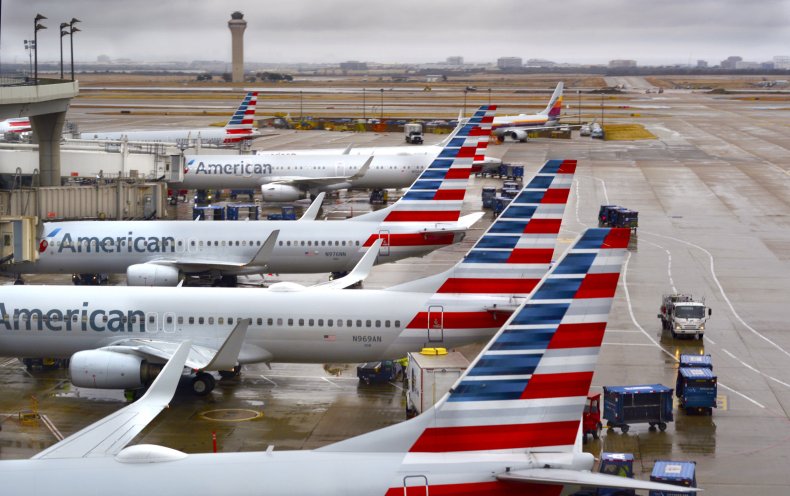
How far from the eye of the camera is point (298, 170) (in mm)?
84250

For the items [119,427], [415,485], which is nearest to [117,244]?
[119,427]

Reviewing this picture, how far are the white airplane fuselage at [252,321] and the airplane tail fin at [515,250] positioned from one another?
22.0 inches

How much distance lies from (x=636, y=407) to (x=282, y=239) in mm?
23766

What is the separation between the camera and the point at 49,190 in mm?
56156

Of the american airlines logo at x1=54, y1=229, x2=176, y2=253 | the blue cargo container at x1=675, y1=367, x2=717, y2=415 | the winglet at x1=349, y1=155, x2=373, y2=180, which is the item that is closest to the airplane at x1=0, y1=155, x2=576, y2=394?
the blue cargo container at x1=675, y1=367, x2=717, y2=415

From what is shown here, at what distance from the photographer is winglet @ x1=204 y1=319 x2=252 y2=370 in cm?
3189

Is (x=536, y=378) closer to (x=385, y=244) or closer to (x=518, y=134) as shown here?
(x=385, y=244)

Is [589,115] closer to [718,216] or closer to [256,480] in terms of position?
[718,216]

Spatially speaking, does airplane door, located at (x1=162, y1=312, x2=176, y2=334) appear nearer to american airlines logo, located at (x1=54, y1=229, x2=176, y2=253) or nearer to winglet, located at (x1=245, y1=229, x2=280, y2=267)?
winglet, located at (x1=245, y1=229, x2=280, y2=267)

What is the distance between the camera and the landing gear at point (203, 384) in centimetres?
3578

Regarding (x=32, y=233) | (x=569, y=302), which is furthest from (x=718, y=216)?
(x=569, y=302)

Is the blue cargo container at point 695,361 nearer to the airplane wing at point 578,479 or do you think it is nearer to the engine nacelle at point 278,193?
the airplane wing at point 578,479

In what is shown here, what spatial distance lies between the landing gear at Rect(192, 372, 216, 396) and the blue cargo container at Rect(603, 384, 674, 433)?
12965 millimetres

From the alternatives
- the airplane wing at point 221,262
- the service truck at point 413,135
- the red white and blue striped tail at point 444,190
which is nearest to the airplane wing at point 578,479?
the airplane wing at point 221,262
